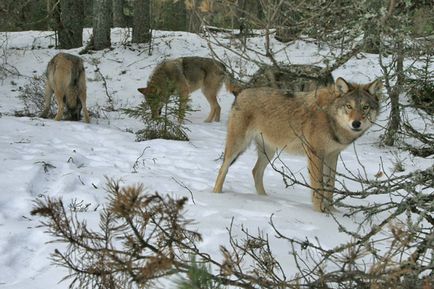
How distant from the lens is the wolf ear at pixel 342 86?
6344 mm

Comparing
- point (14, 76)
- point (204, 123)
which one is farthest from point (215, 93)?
point (14, 76)

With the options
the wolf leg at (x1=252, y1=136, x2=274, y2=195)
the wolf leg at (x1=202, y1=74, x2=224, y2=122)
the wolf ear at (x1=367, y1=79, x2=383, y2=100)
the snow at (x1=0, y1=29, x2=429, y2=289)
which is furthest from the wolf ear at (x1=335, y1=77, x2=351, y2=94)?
the wolf leg at (x1=202, y1=74, x2=224, y2=122)

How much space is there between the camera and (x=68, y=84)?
11.2 meters

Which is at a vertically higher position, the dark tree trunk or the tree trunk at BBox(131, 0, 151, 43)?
the dark tree trunk

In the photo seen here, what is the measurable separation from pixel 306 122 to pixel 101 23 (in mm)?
11609

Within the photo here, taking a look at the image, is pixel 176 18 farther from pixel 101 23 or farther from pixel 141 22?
pixel 101 23

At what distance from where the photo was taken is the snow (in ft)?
15.2

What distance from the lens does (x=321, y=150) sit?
21.4 ft

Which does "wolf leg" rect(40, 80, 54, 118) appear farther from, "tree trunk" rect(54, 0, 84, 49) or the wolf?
"tree trunk" rect(54, 0, 84, 49)

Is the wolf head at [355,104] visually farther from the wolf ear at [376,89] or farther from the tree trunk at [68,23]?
the tree trunk at [68,23]

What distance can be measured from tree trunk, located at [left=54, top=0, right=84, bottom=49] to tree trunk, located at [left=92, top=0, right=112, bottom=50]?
3.19 feet

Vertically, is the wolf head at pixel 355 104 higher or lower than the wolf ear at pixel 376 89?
lower

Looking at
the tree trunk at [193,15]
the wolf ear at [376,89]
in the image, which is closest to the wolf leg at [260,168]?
the wolf ear at [376,89]

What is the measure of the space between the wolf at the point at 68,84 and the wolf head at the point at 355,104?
636cm
